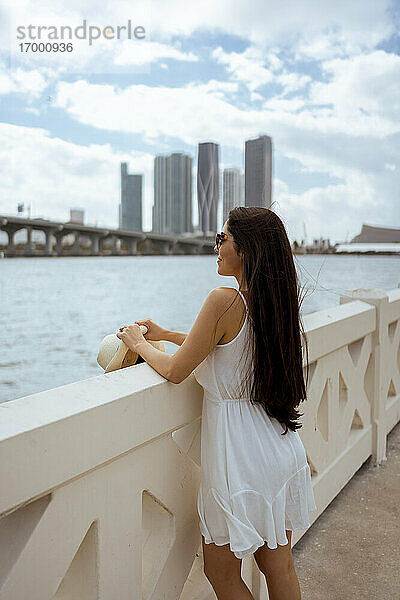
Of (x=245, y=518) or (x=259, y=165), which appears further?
(x=259, y=165)

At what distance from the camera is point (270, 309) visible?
183cm

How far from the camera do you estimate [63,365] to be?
3769cm

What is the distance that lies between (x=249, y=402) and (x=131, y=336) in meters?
0.41

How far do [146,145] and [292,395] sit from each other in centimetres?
8851

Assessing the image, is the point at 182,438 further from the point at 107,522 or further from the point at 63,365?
the point at 63,365

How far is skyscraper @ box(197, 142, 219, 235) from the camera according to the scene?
12.2 feet

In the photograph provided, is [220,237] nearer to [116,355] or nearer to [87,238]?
[116,355]

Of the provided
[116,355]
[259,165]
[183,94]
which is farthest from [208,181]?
[183,94]

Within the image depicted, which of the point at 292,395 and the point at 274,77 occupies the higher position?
the point at 274,77

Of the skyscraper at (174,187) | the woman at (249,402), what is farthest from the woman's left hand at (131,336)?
the skyscraper at (174,187)

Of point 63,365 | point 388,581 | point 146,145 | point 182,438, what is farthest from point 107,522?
point 146,145

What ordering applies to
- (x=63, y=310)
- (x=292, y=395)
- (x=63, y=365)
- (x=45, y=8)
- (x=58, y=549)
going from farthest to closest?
(x=45, y=8) → (x=63, y=310) → (x=63, y=365) → (x=292, y=395) → (x=58, y=549)

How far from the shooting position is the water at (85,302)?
37.2 m

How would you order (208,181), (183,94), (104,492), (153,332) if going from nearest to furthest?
(104,492) < (153,332) < (208,181) < (183,94)
